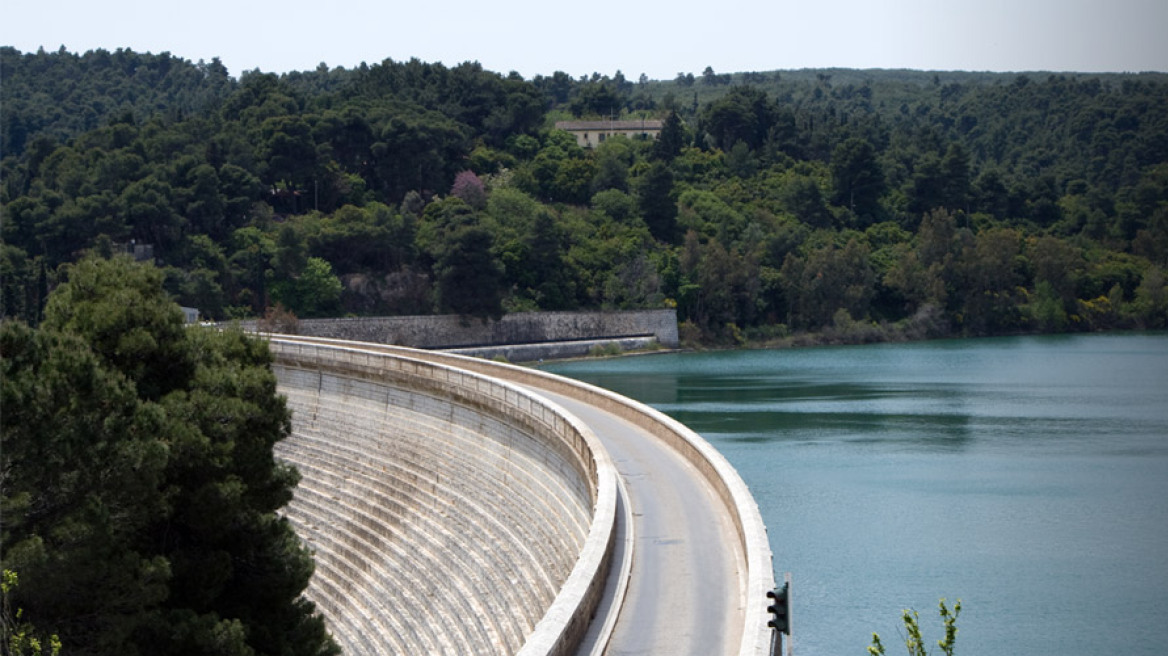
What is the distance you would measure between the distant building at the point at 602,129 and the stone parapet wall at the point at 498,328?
1487 inches

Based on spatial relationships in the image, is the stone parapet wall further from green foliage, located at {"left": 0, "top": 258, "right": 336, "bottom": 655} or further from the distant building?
green foliage, located at {"left": 0, "top": 258, "right": 336, "bottom": 655}

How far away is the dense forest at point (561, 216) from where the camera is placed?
86.9m

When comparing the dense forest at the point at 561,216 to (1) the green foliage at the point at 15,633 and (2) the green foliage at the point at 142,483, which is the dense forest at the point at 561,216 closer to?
(2) the green foliage at the point at 142,483

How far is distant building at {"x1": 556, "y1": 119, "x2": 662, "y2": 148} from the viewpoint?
133m

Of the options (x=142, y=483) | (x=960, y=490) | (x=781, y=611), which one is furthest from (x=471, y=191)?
(x=781, y=611)

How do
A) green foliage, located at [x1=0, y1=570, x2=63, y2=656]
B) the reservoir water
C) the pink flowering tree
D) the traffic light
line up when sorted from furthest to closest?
the pink flowering tree
the reservoir water
the traffic light
green foliage, located at [x1=0, y1=570, x2=63, y2=656]

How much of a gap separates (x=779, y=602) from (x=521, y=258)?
81092 millimetres

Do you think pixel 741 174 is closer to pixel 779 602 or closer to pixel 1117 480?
pixel 1117 480

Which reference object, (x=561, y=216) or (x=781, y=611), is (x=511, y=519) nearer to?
(x=781, y=611)

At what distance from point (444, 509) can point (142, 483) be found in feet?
44.2

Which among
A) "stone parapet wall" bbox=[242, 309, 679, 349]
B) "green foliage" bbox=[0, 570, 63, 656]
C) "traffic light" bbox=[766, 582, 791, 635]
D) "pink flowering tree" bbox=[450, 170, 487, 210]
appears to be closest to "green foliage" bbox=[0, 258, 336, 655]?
"green foliage" bbox=[0, 570, 63, 656]

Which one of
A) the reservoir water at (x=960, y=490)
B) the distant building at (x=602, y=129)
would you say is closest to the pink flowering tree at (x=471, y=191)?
the reservoir water at (x=960, y=490)

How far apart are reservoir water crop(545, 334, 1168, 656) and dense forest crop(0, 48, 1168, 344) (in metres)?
18.1

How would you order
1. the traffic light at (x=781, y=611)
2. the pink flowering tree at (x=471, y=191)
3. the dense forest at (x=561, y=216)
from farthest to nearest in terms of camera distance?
the pink flowering tree at (x=471, y=191)
the dense forest at (x=561, y=216)
the traffic light at (x=781, y=611)
